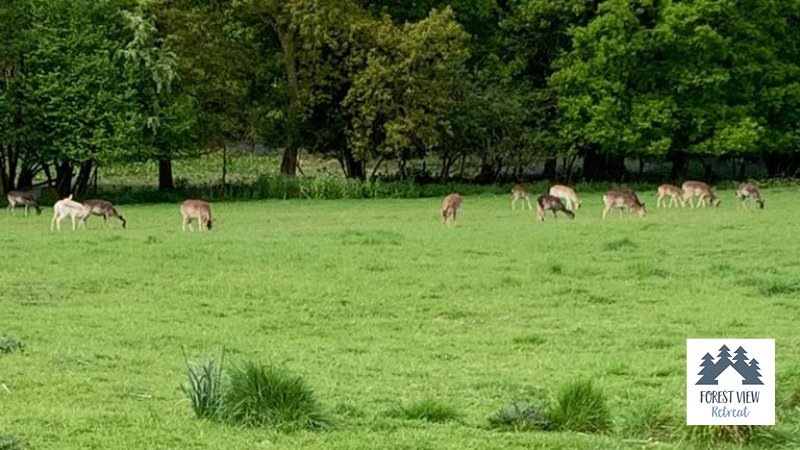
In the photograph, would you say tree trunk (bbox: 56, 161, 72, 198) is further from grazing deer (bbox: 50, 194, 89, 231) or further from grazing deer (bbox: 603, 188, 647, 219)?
grazing deer (bbox: 603, 188, 647, 219)

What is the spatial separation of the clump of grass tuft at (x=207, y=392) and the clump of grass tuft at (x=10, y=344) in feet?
11.3

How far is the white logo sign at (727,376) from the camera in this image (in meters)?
4.73

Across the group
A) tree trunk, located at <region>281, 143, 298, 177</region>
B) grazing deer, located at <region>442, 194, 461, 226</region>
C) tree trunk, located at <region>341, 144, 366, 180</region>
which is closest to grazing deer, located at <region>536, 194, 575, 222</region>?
grazing deer, located at <region>442, 194, 461, 226</region>

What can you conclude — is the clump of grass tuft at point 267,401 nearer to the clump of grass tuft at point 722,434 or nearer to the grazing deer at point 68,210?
the clump of grass tuft at point 722,434

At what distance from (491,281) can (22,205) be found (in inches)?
747

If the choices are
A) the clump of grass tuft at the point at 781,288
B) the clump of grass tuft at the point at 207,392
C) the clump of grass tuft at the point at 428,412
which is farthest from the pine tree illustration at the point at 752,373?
the clump of grass tuft at the point at 781,288

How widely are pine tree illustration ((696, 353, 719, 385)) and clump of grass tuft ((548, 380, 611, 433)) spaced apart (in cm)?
257

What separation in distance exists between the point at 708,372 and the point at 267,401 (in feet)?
10.5

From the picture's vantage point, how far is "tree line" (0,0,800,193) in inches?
1330

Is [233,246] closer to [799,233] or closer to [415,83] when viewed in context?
[799,233]

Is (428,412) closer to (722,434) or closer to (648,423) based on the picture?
(648,423)

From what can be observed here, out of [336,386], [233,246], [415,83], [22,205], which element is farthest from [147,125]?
[336,386]

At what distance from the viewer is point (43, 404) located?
7906mm

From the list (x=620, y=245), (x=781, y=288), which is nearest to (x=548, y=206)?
(x=620, y=245)
